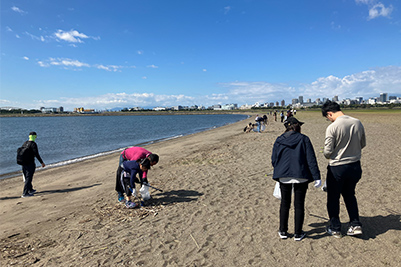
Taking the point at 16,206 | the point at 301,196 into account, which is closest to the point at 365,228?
the point at 301,196

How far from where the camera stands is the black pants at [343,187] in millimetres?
3500

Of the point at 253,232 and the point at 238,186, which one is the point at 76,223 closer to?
the point at 253,232

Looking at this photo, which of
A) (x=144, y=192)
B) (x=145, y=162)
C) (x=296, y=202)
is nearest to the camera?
(x=296, y=202)

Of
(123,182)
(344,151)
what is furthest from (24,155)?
(344,151)

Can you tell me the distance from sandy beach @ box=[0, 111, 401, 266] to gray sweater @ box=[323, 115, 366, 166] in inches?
61.8

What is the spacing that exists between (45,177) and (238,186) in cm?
1018

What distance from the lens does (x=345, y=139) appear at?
345 cm

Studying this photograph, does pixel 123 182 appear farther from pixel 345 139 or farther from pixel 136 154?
pixel 345 139

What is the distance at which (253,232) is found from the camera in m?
4.27

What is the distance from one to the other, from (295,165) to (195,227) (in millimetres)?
2513

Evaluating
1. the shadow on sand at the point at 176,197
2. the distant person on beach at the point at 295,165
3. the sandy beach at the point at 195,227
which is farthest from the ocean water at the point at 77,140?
the distant person on beach at the point at 295,165

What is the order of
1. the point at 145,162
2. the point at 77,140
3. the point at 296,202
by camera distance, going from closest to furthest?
the point at 296,202 → the point at 145,162 → the point at 77,140

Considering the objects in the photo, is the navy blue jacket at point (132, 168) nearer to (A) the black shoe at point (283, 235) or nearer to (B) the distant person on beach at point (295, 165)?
(B) the distant person on beach at point (295, 165)

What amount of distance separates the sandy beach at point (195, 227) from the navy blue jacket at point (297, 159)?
1354mm
